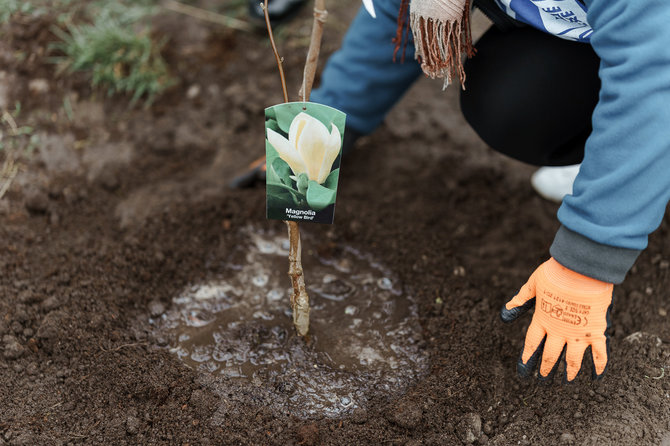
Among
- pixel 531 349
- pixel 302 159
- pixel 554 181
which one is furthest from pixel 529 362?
pixel 554 181

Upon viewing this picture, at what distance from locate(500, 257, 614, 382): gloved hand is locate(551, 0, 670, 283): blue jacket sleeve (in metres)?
0.06

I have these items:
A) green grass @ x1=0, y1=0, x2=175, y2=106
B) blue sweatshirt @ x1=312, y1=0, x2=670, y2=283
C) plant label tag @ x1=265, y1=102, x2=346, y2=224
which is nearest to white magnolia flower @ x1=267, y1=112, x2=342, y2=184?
plant label tag @ x1=265, y1=102, x2=346, y2=224

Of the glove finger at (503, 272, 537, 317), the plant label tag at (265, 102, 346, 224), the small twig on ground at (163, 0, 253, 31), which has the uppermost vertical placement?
the small twig on ground at (163, 0, 253, 31)

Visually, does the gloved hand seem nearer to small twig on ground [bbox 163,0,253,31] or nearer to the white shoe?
the white shoe

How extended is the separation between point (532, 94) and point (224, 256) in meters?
0.92

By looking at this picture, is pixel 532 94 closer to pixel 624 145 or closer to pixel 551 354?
pixel 624 145

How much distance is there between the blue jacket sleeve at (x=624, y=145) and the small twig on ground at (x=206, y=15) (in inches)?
63.3

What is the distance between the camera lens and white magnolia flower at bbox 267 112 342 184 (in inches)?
42.3

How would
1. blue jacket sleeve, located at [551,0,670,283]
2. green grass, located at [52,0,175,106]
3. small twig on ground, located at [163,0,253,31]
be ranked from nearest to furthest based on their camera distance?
1. blue jacket sleeve, located at [551,0,670,283]
2. green grass, located at [52,0,175,106]
3. small twig on ground, located at [163,0,253,31]

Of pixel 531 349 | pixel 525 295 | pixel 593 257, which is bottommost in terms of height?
pixel 531 349

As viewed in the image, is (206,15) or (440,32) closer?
(440,32)

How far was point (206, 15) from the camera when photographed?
242 cm

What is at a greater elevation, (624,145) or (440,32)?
(440,32)

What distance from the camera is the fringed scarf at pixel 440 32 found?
1.18m
